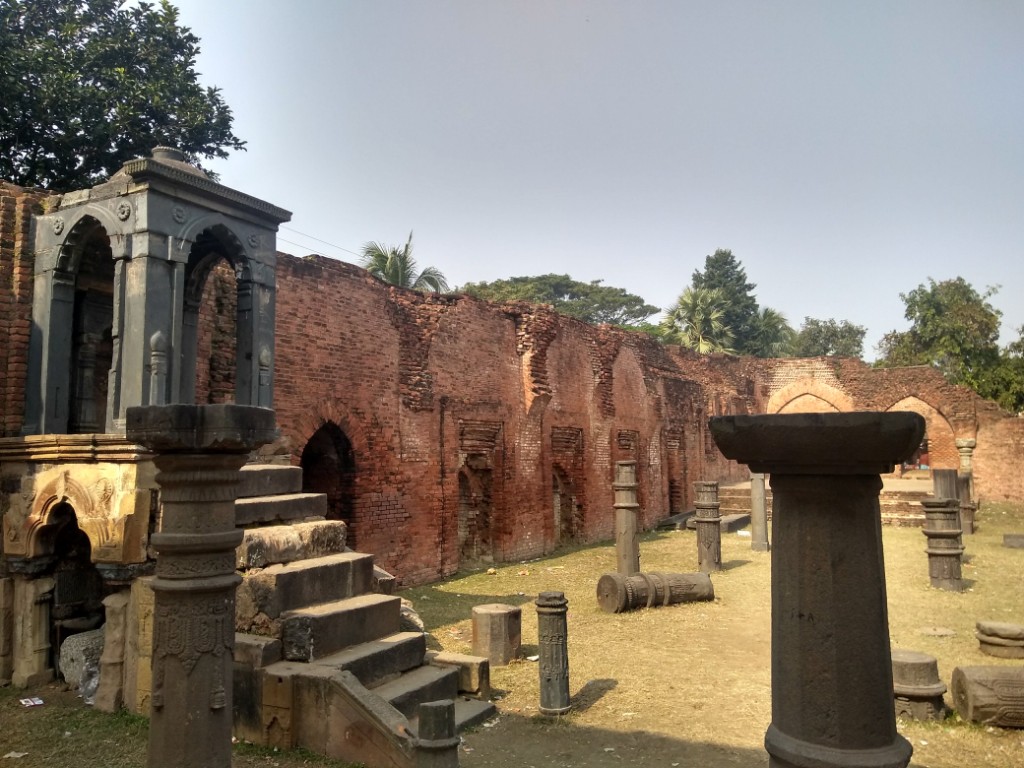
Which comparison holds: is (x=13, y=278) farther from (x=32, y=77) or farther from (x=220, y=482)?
(x=32, y=77)

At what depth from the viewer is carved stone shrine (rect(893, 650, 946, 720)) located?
5195 mm

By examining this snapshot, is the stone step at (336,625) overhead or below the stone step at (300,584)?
below

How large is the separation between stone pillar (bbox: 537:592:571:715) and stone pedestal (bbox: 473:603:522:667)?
3.83ft

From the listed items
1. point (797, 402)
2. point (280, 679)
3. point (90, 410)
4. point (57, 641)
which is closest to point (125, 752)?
point (280, 679)

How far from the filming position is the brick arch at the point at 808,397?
28.4 metres

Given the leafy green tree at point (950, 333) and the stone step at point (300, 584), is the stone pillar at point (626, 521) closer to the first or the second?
the stone step at point (300, 584)

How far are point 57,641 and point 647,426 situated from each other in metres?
15.2

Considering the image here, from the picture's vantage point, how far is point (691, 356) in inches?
965

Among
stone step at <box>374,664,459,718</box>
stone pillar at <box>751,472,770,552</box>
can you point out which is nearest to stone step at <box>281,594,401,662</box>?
stone step at <box>374,664,459,718</box>

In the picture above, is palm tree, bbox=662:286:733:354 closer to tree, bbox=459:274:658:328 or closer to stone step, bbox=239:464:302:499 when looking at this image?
tree, bbox=459:274:658:328

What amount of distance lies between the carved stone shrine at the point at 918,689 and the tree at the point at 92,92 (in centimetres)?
1071

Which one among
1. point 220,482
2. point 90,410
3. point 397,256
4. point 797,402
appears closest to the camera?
point 220,482

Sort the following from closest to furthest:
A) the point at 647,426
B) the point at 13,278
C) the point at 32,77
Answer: the point at 13,278 < the point at 32,77 < the point at 647,426

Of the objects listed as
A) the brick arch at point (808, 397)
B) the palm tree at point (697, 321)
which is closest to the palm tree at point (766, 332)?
the palm tree at point (697, 321)
